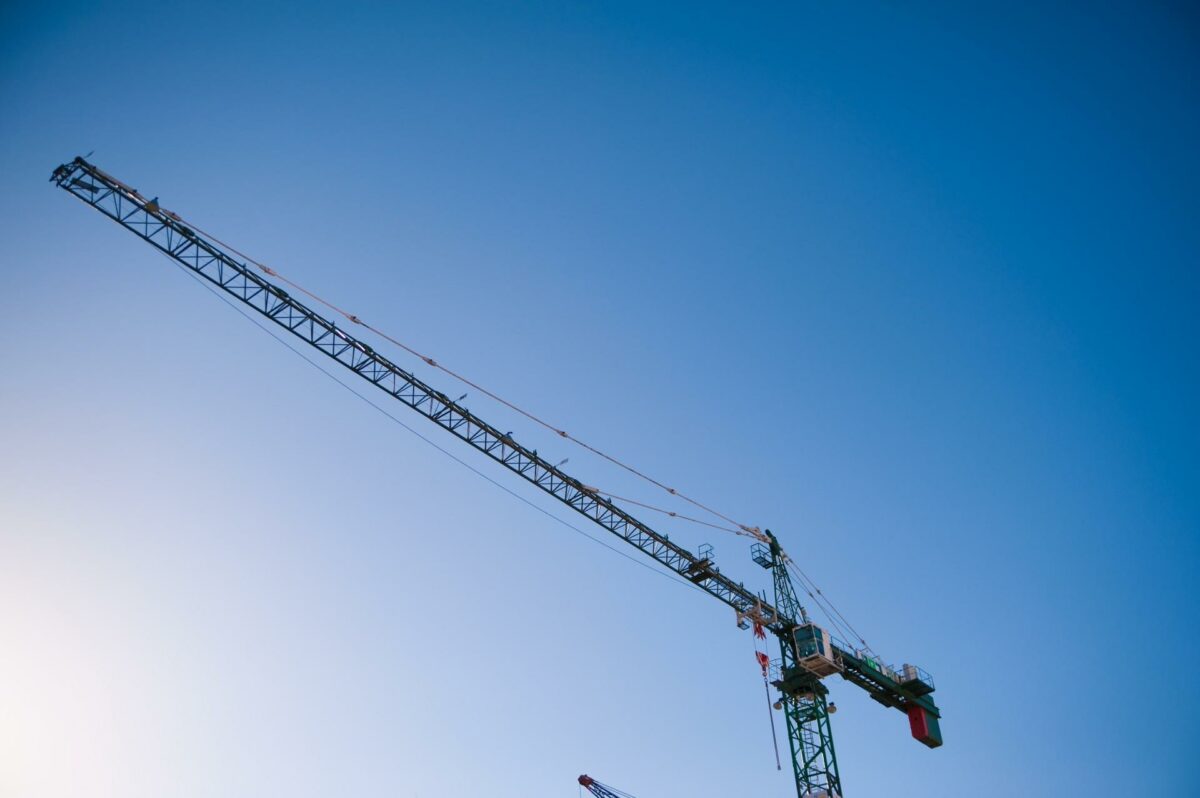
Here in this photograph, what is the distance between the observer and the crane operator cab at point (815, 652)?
232 feet

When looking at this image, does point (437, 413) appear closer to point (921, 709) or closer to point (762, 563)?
point (762, 563)

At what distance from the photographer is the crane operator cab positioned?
70812 millimetres

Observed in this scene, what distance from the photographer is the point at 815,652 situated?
7075 centimetres

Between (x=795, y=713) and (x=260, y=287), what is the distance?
4730 centimetres

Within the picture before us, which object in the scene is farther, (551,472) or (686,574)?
(686,574)

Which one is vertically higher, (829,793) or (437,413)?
(437,413)

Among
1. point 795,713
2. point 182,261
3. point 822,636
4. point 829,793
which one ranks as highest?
point 182,261

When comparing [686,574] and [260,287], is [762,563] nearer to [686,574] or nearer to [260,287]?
[686,574]

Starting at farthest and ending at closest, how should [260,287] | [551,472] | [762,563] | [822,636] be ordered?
1. [762,563]
2. [822,636]
3. [551,472]
4. [260,287]

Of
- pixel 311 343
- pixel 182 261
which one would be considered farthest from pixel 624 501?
pixel 182 261

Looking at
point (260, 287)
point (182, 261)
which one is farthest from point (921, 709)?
point (182, 261)

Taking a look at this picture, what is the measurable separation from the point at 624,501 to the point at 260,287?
93.7ft

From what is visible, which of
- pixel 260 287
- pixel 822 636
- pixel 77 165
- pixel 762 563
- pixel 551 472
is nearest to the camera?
pixel 77 165

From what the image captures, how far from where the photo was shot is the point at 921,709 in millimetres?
72562
